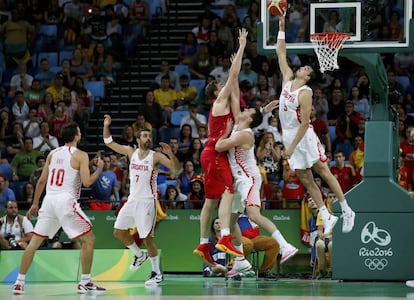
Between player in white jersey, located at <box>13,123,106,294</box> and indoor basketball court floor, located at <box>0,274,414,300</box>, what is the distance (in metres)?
0.36

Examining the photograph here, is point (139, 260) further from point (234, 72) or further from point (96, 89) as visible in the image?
point (96, 89)

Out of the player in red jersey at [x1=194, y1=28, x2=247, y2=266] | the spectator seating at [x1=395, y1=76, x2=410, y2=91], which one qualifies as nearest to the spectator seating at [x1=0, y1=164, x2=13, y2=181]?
the player in red jersey at [x1=194, y1=28, x2=247, y2=266]

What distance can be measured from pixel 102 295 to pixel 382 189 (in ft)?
17.0

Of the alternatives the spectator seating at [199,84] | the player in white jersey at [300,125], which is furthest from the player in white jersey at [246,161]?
the spectator seating at [199,84]

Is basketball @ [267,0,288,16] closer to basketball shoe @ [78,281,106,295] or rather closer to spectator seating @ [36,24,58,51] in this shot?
basketball shoe @ [78,281,106,295]

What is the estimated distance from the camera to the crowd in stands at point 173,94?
21.1m

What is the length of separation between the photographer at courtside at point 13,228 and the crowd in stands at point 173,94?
1364 millimetres

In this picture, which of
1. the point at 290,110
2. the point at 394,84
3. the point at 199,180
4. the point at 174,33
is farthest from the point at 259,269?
the point at 174,33

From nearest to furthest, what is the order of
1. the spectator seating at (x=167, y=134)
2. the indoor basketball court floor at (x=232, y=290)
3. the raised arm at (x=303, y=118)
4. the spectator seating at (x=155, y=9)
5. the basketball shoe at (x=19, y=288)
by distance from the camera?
the indoor basketball court floor at (x=232, y=290)
the raised arm at (x=303, y=118)
the basketball shoe at (x=19, y=288)
the spectator seating at (x=167, y=134)
the spectator seating at (x=155, y=9)

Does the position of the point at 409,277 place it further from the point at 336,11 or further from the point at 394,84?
the point at 394,84

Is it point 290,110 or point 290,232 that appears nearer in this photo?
point 290,110

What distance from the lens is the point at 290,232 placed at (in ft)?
66.4

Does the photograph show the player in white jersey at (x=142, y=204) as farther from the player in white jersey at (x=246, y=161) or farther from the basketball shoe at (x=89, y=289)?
the basketball shoe at (x=89, y=289)

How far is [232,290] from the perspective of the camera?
15.4m
